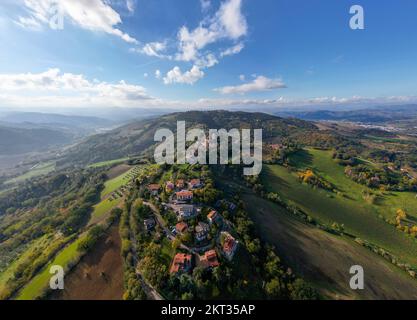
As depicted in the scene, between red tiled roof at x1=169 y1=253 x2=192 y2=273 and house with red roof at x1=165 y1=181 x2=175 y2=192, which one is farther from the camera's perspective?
house with red roof at x1=165 y1=181 x2=175 y2=192

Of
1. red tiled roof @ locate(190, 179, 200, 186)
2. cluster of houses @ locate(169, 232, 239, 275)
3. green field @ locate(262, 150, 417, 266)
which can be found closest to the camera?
cluster of houses @ locate(169, 232, 239, 275)

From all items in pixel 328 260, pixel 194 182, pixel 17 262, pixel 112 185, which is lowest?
pixel 17 262

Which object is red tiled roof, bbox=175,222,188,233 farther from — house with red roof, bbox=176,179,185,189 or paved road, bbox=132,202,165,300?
house with red roof, bbox=176,179,185,189

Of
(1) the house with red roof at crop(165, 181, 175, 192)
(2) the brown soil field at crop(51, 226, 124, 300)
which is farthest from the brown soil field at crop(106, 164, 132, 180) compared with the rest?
(2) the brown soil field at crop(51, 226, 124, 300)

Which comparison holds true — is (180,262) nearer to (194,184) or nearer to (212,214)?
(212,214)

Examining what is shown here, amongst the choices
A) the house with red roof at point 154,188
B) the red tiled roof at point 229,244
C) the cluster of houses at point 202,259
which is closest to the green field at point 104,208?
the house with red roof at point 154,188

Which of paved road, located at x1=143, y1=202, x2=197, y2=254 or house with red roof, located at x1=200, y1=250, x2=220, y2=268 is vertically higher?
paved road, located at x1=143, y1=202, x2=197, y2=254

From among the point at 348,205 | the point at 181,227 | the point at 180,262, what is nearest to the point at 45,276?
the point at 181,227
